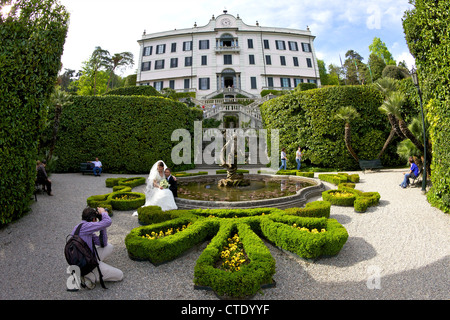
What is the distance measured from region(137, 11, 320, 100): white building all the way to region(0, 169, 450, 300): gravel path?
3309 centimetres

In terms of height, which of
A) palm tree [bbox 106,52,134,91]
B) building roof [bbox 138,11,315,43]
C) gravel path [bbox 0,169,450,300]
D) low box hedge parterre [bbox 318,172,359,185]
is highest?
building roof [bbox 138,11,315,43]

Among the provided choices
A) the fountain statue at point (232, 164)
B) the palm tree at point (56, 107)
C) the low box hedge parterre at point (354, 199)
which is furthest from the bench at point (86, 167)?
the low box hedge parterre at point (354, 199)

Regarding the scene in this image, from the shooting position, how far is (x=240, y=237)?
486 cm

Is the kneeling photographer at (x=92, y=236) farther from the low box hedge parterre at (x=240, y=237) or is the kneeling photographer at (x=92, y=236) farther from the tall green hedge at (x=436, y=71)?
the tall green hedge at (x=436, y=71)

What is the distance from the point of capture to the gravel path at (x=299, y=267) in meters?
3.53

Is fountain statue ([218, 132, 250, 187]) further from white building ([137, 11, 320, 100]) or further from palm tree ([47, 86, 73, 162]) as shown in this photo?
white building ([137, 11, 320, 100])

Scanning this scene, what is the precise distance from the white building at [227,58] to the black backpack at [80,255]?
1386 inches

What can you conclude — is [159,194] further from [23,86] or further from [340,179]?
[340,179]

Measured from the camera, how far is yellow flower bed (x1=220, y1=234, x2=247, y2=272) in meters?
3.97

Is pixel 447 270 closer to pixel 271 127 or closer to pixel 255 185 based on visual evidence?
pixel 255 185

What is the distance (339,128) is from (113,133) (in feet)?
51.0

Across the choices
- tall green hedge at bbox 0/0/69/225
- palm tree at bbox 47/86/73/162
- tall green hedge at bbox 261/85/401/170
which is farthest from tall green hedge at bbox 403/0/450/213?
palm tree at bbox 47/86/73/162

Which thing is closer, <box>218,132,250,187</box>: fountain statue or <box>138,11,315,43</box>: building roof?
<box>218,132,250,187</box>: fountain statue

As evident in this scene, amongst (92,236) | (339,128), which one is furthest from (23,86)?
(339,128)
